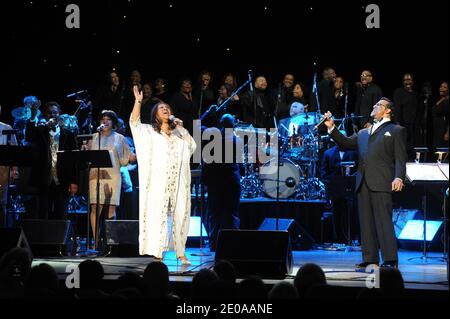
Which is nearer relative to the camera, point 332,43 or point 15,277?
point 15,277

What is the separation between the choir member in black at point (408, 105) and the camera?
15070mm

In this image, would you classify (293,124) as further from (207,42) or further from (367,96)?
(207,42)

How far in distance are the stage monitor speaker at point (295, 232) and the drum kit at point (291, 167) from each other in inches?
48.5

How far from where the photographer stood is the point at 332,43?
16734 mm

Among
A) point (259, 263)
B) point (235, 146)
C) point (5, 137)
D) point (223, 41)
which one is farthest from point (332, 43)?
point (259, 263)

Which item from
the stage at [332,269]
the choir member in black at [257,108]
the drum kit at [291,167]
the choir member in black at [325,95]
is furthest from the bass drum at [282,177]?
the choir member in black at [325,95]

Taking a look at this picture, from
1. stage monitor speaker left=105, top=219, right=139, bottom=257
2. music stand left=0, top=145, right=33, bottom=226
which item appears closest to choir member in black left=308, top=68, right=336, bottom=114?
stage monitor speaker left=105, top=219, right=139, bottom=257

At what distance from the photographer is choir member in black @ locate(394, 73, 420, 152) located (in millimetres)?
15070

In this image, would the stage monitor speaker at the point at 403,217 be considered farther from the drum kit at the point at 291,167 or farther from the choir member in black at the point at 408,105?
Answer: the choir member in black at the point at 408,105

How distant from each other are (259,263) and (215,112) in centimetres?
426

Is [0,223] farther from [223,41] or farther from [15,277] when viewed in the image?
[223,41]

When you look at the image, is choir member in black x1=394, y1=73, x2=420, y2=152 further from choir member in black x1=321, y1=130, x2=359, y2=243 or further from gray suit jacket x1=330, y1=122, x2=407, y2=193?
gray suit jacket x1=330, y1=122, x2=407, y2=193

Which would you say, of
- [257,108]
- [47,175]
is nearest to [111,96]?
[257,108]

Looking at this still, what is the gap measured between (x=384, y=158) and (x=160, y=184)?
261 centimetres
